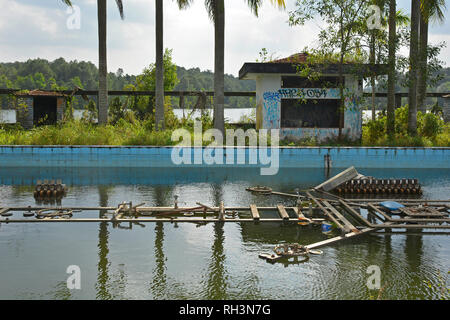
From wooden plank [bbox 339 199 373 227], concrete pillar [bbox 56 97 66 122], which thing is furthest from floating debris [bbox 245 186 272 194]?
concrete pillar [bbox 56 97 66 122]

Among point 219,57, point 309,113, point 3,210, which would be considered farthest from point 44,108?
point 3,210

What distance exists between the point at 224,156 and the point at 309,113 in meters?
7.23

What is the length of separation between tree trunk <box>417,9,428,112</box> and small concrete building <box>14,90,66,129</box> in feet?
62.9

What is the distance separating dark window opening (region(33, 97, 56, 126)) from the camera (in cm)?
2777

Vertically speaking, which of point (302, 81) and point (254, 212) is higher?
point (302, 81)

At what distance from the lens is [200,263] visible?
734cm

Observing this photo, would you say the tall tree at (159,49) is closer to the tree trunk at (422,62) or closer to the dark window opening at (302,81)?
the dark window opening at (302,81)

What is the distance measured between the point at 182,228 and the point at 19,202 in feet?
15.6

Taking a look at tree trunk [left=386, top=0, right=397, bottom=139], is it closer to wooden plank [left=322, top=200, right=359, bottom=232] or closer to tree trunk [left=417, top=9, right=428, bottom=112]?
tree trunk [left=417, top=9, right=428, bottom=112]

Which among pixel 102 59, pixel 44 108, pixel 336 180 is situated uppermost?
pixel 102 59

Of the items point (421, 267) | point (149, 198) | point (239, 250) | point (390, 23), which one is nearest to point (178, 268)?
point (239, 250)

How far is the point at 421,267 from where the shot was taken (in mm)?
7301

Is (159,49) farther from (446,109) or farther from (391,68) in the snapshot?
(446,109)
